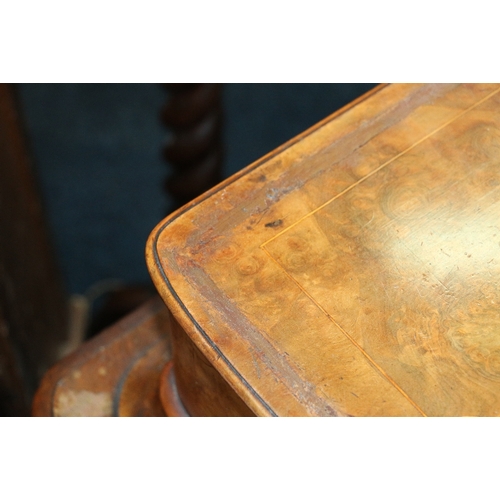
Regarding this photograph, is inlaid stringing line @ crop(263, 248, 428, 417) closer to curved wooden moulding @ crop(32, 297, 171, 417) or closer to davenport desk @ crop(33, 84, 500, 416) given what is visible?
davenport desk @ crop(33, 84, 500, 416)

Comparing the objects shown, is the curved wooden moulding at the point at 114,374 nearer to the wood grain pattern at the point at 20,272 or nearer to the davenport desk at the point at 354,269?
the davenport desk at the point at 354,269

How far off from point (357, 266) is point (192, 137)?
1.53 metres

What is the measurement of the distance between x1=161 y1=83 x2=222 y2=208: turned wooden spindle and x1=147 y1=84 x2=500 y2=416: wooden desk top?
1232 mm

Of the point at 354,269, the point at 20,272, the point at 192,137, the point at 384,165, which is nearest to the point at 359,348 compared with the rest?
the point at 354,269

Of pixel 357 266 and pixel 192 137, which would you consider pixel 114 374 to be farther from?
pixel 192 137

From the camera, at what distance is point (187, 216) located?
1.20m

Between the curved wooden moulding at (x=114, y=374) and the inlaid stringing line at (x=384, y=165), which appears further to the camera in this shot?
the curved wooden moulding at (x=114, y=374)

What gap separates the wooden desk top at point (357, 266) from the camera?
1068 millimetres

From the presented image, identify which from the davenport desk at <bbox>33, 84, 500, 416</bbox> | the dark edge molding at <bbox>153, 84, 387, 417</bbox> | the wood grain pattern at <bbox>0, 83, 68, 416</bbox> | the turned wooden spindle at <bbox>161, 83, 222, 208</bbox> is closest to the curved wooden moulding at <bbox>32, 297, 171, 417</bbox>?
the davenport desk at <bbox>33, 84, 500, 416</bbox>

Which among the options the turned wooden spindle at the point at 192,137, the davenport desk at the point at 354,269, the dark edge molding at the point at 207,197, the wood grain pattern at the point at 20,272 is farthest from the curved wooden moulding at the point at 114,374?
the turned wooden spindle at the point at 192,137

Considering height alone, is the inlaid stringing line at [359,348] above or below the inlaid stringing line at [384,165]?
below

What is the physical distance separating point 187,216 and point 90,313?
2349mm

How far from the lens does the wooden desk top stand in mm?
1068

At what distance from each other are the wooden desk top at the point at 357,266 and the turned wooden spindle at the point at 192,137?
123 centimetres
